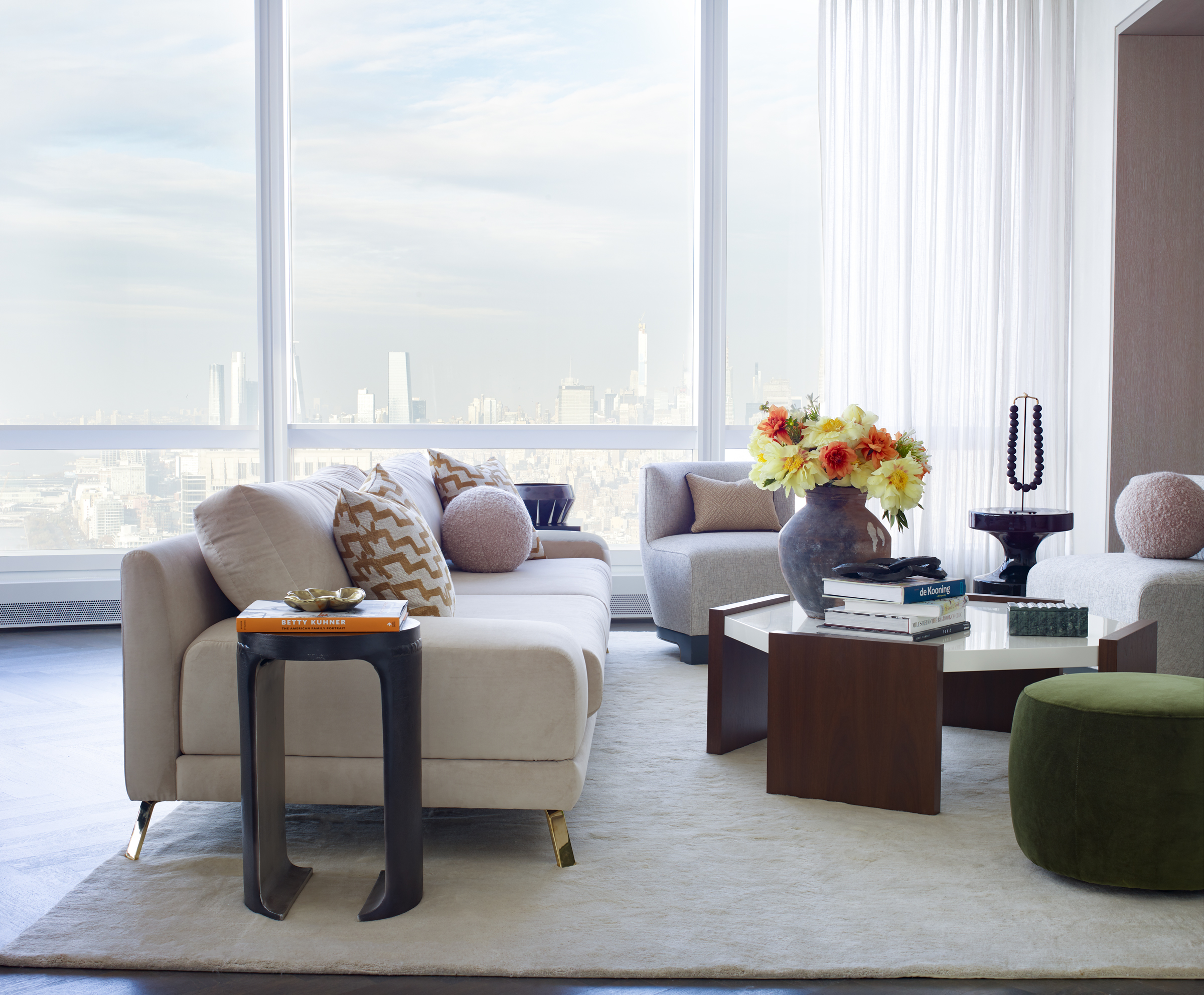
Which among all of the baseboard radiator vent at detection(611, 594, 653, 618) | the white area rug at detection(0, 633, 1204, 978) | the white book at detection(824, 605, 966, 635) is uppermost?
the white book at detection(824, 605, 966, 635)

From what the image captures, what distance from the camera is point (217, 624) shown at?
2.40m

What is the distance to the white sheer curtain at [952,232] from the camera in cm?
551

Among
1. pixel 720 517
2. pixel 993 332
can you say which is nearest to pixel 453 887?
pixel 720 517

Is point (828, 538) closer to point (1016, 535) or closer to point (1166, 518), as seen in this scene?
point (1166, 518)

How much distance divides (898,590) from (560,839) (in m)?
1.07

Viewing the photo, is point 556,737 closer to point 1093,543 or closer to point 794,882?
point 794,882

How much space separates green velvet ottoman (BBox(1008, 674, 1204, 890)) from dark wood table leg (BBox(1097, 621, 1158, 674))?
412mm

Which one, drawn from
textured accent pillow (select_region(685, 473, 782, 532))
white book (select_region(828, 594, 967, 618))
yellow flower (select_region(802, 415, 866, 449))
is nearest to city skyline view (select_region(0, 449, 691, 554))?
textured accent pillow (select_region(685, 473, 782, 532))

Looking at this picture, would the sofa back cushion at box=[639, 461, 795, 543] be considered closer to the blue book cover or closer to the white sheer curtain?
the white sheer curtain

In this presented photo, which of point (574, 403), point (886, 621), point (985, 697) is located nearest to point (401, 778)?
point (886, 621)

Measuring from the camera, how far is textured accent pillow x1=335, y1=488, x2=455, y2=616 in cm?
251

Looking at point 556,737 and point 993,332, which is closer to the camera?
point 556,737

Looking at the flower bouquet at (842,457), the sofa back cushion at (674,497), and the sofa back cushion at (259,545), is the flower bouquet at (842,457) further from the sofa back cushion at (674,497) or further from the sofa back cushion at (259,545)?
the sofa back cushion at (674,497)

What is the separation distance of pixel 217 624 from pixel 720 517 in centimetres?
263
